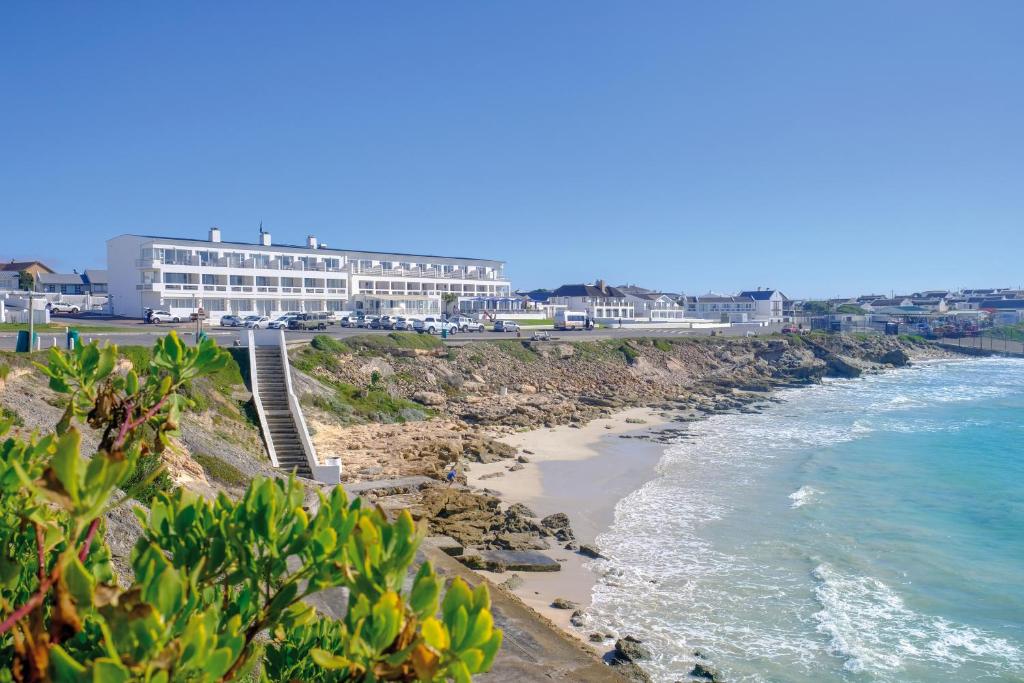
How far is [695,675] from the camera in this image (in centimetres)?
1340

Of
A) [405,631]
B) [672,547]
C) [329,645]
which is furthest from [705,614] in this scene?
[405,631]

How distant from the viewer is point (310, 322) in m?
56.6

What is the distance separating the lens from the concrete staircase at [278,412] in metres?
24.2

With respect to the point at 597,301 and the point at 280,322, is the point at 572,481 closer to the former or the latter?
the point at 280,322

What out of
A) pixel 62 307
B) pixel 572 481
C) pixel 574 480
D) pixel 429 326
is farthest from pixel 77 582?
pixel 62 307

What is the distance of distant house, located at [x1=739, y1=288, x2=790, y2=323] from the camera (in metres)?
122

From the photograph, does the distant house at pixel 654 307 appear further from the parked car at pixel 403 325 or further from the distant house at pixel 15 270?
the distant house at pixel 15 270

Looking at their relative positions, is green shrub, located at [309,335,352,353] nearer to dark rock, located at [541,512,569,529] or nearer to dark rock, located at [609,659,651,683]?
dark rock, located at [541,512,569,529]

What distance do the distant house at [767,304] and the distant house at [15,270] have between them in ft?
325

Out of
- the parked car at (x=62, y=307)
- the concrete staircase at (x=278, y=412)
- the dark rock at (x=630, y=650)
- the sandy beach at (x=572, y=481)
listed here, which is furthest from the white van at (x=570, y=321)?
the dark rock at (x=630, y=650)

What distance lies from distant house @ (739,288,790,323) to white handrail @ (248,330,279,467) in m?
102

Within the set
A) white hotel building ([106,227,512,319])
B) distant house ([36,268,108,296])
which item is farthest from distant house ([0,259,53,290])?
white hotel building ([106,227,512,319])

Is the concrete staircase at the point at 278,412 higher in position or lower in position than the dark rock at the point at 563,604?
higher

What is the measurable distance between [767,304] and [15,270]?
105330 mm
